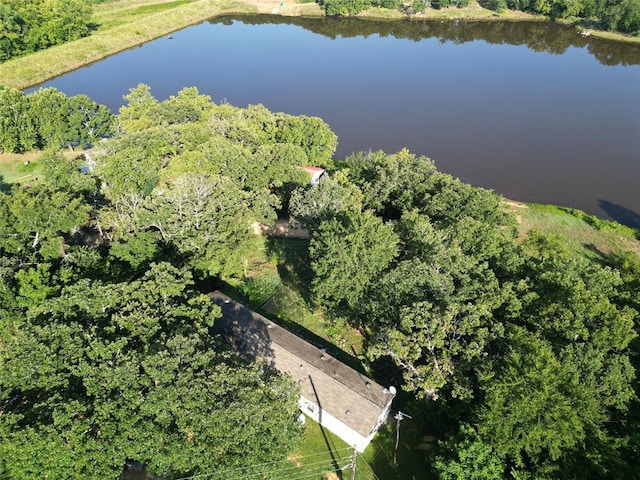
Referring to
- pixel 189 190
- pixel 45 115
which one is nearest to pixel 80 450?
pixel 189 190

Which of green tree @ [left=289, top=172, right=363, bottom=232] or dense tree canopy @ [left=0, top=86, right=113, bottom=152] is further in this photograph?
dense tree canopy @ [left=0, top=86, right=113, bottom=152]

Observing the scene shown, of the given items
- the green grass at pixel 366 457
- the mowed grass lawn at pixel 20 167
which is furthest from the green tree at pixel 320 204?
the mowed grass lawn at pixel 20 167

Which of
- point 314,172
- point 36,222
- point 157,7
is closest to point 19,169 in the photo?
point 36,222

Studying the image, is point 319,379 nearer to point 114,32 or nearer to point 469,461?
point 469,461

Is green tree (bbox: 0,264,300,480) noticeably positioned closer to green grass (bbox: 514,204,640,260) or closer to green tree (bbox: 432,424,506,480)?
green tree (bbox: 432,424,506,480)

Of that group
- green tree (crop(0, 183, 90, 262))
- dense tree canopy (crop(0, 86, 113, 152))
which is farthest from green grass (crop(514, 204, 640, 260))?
dense tree canopy (crop(0, 86, 113, 152))

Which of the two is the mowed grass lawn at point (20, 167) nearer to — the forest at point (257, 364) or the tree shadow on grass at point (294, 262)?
the forest at point (257, 364)
